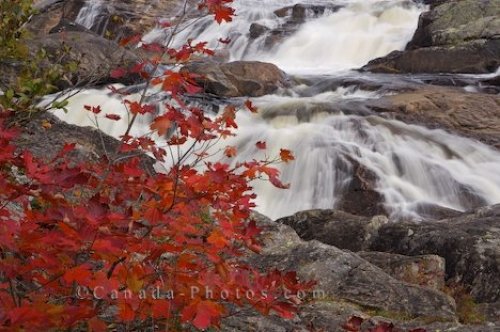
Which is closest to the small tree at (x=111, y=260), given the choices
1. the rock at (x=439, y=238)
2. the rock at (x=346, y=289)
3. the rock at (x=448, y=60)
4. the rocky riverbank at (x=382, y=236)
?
the rocky riverbank at (x=382, y=236)

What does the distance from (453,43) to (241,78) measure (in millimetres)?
7752

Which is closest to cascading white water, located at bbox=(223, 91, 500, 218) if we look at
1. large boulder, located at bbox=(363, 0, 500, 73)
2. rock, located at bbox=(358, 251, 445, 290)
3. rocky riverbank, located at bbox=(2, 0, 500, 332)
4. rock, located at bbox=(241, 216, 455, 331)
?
rocky riverbank, located at bbox=(2, 0, 500, 332)

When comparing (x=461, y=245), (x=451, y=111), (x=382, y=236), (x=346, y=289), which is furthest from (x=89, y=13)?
(x=346, y=289)

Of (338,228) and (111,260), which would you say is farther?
(338,228)

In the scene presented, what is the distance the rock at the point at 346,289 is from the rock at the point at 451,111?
22.9ft

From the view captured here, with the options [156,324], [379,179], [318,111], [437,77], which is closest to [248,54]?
[437,77]

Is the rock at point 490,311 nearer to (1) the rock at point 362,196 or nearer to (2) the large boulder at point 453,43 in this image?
(1) the rock at point 362,196

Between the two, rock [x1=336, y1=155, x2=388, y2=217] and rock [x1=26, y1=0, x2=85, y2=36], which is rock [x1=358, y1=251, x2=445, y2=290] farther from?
rock [x1=26, y1=0, x2=85, y2=36]

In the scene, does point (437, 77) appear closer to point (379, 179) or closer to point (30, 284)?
point (379, 179)

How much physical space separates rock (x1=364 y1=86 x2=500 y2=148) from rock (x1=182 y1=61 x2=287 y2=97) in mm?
3448

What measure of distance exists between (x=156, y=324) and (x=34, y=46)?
13.4m

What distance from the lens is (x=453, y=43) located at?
16.8 metres

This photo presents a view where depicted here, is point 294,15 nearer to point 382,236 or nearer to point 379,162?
point 379,162

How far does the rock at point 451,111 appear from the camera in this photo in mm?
10352
